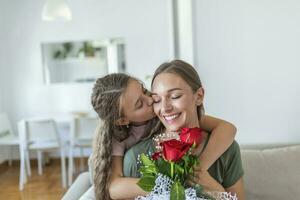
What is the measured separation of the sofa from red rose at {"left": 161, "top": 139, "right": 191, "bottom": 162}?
960mm

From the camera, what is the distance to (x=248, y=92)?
2195 mm

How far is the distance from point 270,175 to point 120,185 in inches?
32.1

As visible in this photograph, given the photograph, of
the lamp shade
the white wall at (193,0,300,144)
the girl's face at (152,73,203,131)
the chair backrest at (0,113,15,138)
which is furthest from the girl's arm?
the chair backrest at (0,113,15,138)

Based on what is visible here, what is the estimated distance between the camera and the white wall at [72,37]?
491 centimetres

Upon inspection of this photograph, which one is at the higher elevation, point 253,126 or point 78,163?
point 253,126

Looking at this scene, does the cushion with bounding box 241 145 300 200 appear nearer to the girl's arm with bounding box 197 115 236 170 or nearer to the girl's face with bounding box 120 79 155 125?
the girl's arm with bounding box 197 115 236 170

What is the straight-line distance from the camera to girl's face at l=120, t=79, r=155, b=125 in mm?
1209

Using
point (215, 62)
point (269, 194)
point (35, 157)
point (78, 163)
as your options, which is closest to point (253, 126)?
point (215, 62)

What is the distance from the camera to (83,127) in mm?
4012

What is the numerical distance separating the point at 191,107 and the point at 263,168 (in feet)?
2.46

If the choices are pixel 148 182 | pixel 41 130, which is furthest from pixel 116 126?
pixel 41 130

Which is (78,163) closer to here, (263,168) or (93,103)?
(263,168)

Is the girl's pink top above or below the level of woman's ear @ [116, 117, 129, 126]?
below

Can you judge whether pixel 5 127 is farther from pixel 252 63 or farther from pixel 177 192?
pixel 177 192
